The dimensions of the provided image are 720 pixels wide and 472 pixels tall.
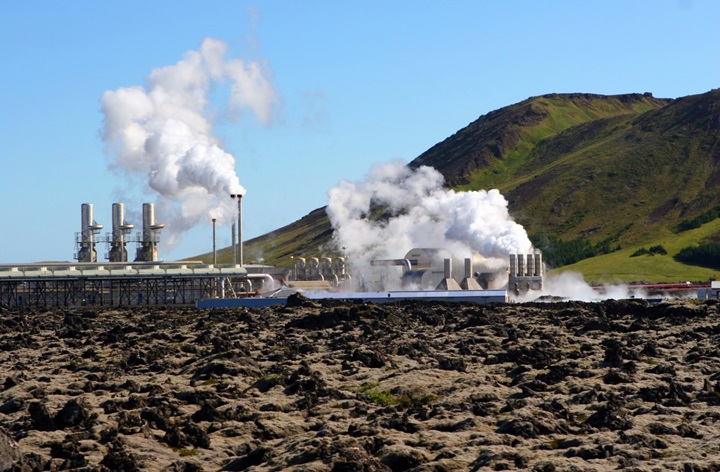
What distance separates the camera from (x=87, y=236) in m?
A: 180

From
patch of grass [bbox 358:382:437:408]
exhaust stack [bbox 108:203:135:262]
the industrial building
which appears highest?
exhaust stack [bbox 108:203:135:262]

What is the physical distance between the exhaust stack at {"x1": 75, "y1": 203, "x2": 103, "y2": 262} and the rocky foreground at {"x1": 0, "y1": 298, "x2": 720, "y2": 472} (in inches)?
3521

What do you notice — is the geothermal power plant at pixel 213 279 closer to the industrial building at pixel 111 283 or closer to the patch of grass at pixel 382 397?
the industrial building at pixel 111 283

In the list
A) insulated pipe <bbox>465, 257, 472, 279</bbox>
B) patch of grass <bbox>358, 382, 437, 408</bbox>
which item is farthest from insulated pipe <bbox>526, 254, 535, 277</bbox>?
patch of grass <bbox>358, 382, 437, 408</bbox>

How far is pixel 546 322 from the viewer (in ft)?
327

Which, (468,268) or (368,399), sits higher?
(468,268)

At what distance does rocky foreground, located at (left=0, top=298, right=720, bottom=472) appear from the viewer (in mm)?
38094

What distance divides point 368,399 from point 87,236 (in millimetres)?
135084

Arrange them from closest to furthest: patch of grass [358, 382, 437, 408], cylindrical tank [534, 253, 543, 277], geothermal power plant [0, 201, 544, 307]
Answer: patch of grass [358, 382, 437, 408], geothermal power plant [0, 201, 544, 307], cylindrical tank [534, 253, 543, 277]

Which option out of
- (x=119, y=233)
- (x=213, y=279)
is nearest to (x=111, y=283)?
(x=213, y=279)

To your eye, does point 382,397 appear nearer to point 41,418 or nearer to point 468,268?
point 41,418

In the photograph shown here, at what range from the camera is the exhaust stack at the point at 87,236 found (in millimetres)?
178000

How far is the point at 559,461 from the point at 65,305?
11698cm

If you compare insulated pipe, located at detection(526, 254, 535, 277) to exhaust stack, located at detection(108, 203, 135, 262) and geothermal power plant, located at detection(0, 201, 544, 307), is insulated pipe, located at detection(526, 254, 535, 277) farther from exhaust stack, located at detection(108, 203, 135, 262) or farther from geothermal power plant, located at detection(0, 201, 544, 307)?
exhaust stack, located at detection(108, 203, 135, 262)
